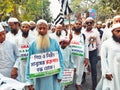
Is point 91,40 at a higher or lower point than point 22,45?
higher

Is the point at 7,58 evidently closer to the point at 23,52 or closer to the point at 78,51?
the point at 23,52

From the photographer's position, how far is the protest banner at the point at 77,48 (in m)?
9.64

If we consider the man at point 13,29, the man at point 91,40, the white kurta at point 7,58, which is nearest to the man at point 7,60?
the white kurta at point 7,58

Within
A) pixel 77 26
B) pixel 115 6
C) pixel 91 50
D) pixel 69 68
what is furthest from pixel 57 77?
pixel 115 6

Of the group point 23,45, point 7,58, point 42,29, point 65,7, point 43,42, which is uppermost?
point 65,7

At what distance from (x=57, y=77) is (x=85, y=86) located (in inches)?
172

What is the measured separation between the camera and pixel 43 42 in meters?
6.84

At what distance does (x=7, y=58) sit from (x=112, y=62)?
2077mm

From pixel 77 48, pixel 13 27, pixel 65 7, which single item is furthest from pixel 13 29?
pixel 65 7

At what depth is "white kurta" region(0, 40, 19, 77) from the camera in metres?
7.17

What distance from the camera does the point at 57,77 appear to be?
23.2 feet

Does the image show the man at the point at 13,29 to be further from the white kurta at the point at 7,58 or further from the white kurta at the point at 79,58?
the white kurta at the point at 7,58

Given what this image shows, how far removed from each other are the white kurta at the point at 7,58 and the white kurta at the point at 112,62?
178 cm

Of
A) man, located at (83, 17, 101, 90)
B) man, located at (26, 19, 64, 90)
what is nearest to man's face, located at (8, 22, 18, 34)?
man, located at (83, 17, 101, 90)
